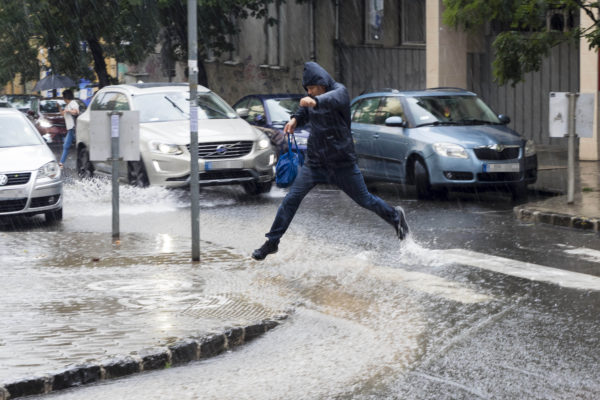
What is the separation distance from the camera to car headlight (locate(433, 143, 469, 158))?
583 inches

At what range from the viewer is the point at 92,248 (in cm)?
1065

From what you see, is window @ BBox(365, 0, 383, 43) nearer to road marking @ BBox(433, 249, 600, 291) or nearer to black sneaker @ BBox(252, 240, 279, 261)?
road marking @ BBox(433, 249, 600, 291)

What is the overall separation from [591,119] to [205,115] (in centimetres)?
632

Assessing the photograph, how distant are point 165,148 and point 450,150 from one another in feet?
13.4

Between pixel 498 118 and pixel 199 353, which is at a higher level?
pixel 498 118

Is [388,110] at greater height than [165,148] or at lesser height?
greater

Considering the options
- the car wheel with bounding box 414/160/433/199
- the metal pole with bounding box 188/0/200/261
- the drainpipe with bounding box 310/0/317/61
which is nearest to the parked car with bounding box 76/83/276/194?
the car wheel with bounding box 414/160/433/199

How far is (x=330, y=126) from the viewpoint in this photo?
9.70 metres

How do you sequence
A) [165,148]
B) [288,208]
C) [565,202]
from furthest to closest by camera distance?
1. [165,148]
2. [565,202]
3. [288,208]

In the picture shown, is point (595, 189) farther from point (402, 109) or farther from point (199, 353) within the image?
point (199, 353)

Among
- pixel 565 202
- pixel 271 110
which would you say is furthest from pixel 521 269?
pixel 271 110

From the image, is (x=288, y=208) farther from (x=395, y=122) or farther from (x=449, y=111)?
(x=449, y=111)

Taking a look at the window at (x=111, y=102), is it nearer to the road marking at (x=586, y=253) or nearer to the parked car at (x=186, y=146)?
the parked car at (x=186, y=146)

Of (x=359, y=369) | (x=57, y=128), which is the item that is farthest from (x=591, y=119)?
(x=57, y=128)
